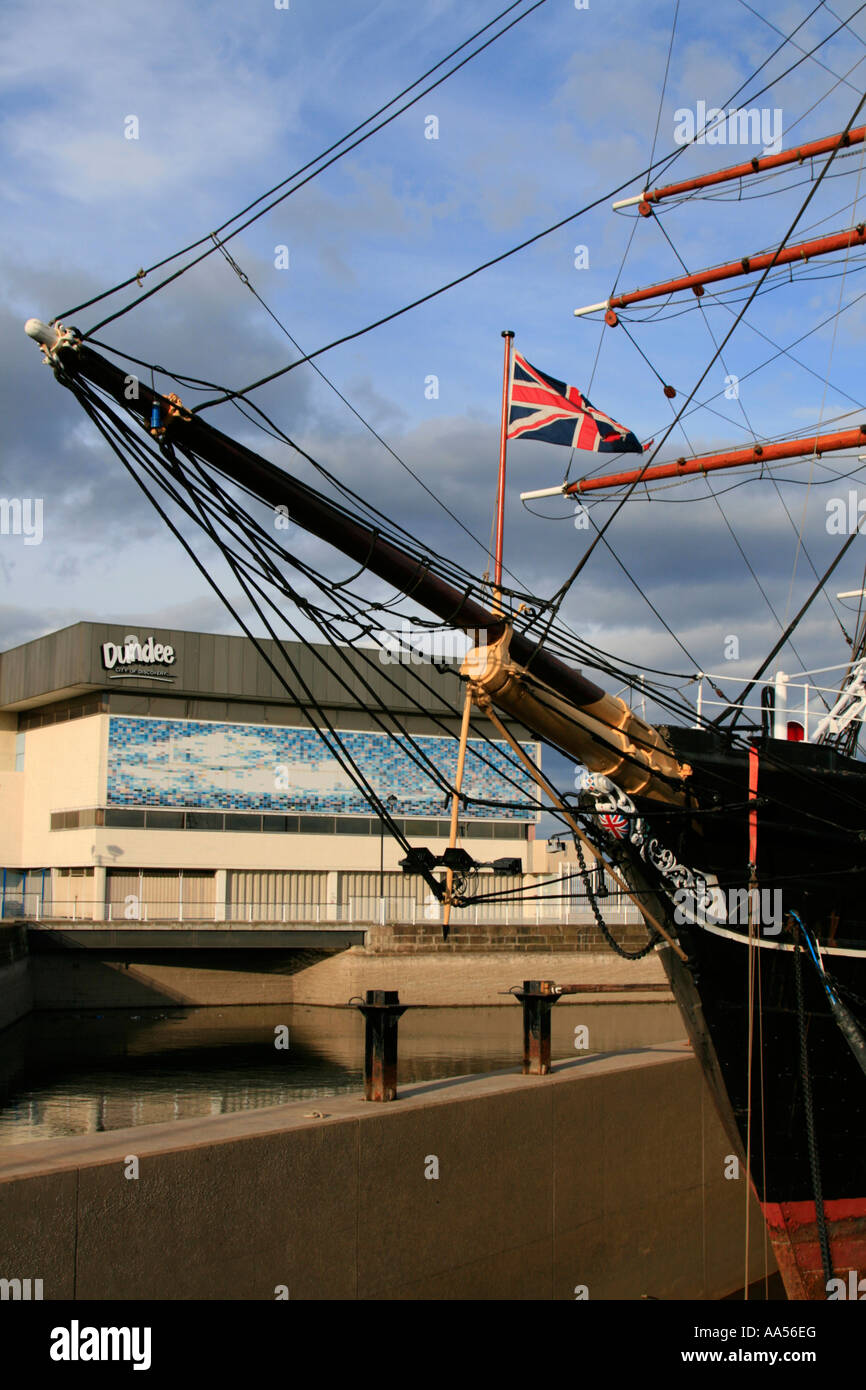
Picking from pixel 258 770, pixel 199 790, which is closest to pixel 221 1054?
pixel 199 790

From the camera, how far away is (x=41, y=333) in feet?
23.6

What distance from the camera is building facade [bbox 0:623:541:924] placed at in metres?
42.9

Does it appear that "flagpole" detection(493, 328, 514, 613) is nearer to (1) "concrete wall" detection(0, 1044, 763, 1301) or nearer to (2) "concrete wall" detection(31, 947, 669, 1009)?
(1) "concrete wall" detection(0, 1044, 763, 1301)

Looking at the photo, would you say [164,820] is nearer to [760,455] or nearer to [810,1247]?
[760,455]

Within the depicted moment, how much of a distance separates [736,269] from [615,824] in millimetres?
15149

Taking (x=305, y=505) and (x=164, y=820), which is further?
(x=164, y=820)

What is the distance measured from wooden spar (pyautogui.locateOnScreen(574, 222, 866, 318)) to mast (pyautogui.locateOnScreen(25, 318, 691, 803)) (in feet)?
39.1

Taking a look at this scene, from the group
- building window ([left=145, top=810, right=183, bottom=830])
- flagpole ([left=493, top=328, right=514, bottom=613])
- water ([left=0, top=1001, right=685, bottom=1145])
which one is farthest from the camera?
building window ([left=145, top=810, right=183, bottom=830])

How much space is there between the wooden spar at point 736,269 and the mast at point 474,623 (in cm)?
1192

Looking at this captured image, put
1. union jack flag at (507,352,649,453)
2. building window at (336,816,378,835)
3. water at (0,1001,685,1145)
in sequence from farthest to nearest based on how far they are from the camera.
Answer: building window at (336,816,378,835) < water at (0,1001,685,1145) < union jack flag at (507,352,649,453)

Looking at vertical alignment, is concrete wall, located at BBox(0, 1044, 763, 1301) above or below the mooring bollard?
below

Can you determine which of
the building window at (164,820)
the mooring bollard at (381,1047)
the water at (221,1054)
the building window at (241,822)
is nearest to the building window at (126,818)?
the building window at (164,820)

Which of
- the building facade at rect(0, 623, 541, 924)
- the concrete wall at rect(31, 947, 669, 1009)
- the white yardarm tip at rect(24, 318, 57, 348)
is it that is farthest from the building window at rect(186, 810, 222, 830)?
the white yardarm tip at rect(24, 318, 57, 348)
